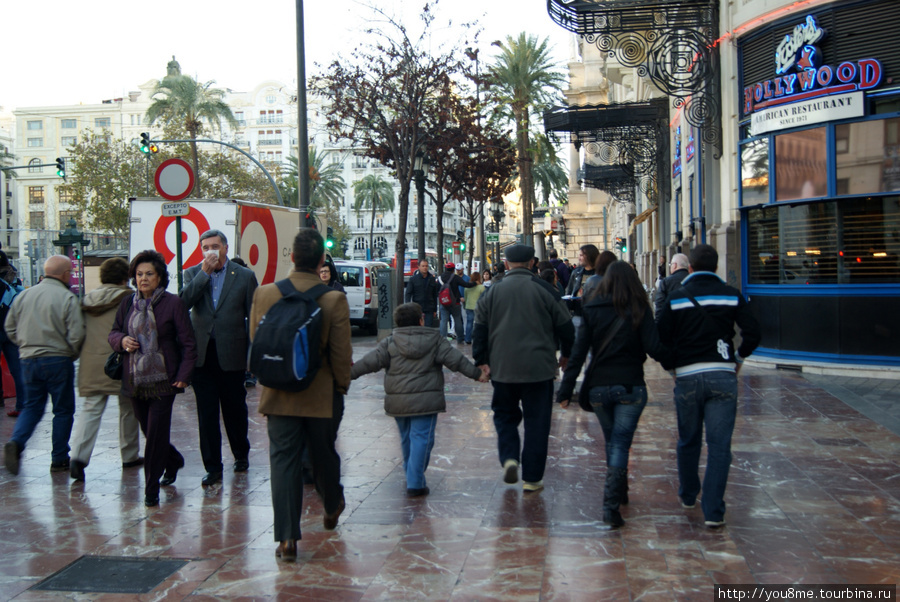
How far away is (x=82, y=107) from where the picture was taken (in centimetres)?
10444

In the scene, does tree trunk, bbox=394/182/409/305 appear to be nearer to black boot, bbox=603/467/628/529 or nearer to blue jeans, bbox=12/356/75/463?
blue jeans, bbox=12/356/75/463

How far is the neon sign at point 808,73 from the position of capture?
36.3 feet

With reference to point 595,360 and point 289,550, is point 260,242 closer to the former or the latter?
point 595,360

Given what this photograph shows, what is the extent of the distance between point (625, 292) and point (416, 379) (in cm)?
161

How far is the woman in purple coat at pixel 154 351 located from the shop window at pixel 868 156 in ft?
30.3

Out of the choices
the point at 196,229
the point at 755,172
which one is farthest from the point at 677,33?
the point at 196,229

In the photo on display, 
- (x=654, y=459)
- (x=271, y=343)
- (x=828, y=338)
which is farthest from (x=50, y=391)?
(x=828, y=338)

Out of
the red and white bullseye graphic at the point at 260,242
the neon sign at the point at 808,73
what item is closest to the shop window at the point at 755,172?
the neon sign at the point at 808,73

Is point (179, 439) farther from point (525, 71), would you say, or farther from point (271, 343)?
point (525, 71)

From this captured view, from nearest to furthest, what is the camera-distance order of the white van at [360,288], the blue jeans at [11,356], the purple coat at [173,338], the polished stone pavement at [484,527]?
the polished stone pavement at [484,527]
the purple coat at [173,338]
the blue jeans at [11,356]
the white van at [360,288]

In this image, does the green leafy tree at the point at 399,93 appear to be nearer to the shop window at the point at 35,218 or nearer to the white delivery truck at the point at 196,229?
the white delivery truck at the point at 196,229

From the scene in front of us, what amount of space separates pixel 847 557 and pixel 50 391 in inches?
235

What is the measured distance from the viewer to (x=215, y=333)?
20.8ft

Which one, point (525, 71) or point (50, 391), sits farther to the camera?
point (525, 71)
